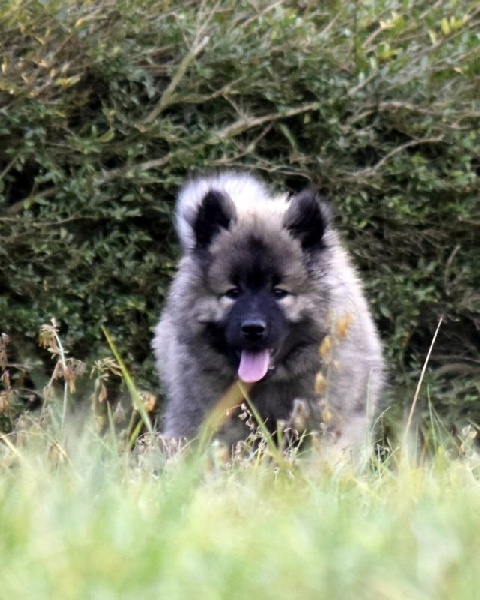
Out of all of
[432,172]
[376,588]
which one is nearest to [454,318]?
[432,172]

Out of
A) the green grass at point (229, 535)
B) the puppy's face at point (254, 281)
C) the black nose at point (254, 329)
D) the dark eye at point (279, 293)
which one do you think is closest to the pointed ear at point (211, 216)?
the puppy's face at point (254, 281)

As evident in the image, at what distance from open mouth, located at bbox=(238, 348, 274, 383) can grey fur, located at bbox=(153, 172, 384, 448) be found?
0.29 feet

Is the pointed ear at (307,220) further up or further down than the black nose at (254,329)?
further up

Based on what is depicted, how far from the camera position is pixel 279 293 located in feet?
18.9

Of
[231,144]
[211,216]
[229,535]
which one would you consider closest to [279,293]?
[211,216]

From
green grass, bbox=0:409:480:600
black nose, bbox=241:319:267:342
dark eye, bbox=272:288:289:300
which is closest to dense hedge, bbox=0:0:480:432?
dark eye, bbox=272:288:289:300

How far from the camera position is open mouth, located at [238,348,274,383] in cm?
562

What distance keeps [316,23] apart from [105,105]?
1663mm

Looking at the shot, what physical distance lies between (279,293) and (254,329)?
343 mm

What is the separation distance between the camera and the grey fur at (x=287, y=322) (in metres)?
5.71

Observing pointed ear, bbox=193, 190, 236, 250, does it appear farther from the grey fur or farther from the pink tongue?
the pink tongue

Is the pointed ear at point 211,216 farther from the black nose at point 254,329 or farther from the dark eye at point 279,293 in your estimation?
the black nose at point 254,329

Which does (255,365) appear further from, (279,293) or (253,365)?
(279,293)

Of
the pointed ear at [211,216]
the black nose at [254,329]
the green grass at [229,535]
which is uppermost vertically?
the pointed ear at [211,216]
